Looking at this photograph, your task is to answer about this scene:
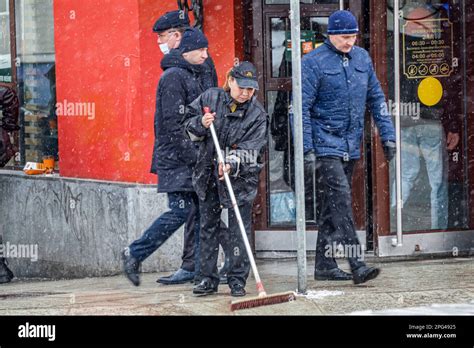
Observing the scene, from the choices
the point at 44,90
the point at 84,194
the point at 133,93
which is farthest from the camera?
the point at 44,90

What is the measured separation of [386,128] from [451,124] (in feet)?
7.07

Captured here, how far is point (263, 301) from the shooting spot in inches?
362

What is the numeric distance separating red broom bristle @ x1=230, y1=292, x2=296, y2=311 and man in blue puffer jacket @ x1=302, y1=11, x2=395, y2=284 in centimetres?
108

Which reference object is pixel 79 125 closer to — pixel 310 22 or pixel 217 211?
pixel 310 22

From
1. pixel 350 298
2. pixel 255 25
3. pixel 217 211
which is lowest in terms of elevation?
pixel 350 298

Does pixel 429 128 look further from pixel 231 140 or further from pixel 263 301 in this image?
pixel 263 301

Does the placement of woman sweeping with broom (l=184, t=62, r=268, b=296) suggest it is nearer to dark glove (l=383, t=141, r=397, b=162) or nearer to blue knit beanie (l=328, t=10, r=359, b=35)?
blue knit beanie (l=328, t=10, r=359, b=35)

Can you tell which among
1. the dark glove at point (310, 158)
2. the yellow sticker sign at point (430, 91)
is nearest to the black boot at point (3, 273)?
the dark glove at point (310, 158)

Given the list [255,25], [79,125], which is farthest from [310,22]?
[79,125]

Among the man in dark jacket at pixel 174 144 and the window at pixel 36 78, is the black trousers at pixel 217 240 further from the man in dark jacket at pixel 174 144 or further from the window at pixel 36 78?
the window at pixel 36 78

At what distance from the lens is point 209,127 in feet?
32.1

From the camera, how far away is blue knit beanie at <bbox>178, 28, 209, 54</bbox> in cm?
1049

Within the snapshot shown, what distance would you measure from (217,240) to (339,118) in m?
1.42

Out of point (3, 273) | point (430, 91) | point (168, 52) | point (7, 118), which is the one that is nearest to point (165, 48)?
point (168, 52)
